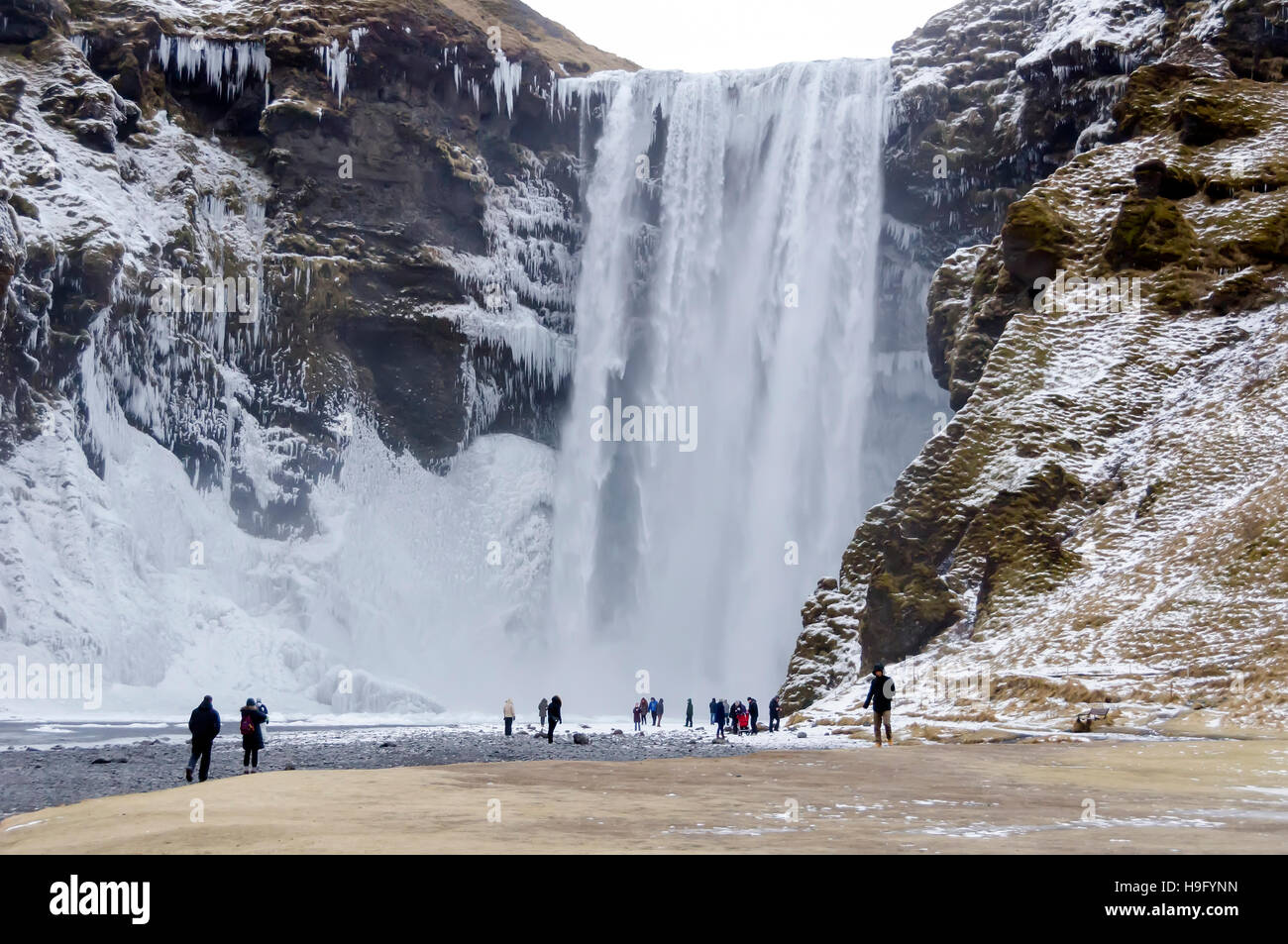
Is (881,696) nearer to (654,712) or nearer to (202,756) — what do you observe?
(202,756)

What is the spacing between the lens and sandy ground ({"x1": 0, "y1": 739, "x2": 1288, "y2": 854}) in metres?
6.78

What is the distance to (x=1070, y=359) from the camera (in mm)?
31391

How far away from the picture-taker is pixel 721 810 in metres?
8.93

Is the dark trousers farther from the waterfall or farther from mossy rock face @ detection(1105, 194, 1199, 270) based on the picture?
the waterfall

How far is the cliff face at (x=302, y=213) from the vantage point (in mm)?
50031

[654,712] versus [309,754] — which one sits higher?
[309,754]

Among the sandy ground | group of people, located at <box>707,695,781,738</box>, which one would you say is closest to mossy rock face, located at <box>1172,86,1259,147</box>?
group of people, located at <box>707,695,781,738</box>

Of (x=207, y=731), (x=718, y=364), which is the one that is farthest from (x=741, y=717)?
(x=718, y=364)

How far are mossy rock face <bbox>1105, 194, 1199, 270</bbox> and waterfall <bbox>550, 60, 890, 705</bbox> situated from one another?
61.8ft

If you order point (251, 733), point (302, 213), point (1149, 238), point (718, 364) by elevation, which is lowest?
point (251, 733)

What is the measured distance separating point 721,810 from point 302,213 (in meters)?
51.1
